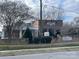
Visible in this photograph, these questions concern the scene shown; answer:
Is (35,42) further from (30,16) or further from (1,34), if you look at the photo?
(1,34)

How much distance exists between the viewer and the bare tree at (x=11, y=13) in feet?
155

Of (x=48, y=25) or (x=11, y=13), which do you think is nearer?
(x=11, y=13)

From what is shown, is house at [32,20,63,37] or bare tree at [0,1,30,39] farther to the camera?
house at [32,20,63,37]

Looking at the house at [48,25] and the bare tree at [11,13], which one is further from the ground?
the bare tree at [11,13]

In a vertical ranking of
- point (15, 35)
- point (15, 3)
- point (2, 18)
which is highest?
point (15, 3)

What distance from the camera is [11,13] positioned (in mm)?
47500

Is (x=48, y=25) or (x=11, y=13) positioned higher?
(x=11, y=13)

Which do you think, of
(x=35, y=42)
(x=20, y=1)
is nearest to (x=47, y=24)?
(x=20, y=1)

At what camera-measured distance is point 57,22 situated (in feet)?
195

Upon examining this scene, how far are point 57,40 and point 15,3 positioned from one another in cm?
1133

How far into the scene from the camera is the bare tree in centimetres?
4731

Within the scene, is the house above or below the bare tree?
below

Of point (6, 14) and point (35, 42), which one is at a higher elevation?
point (6, 14)

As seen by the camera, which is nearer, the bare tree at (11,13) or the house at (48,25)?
the bare tree at (11,13)
